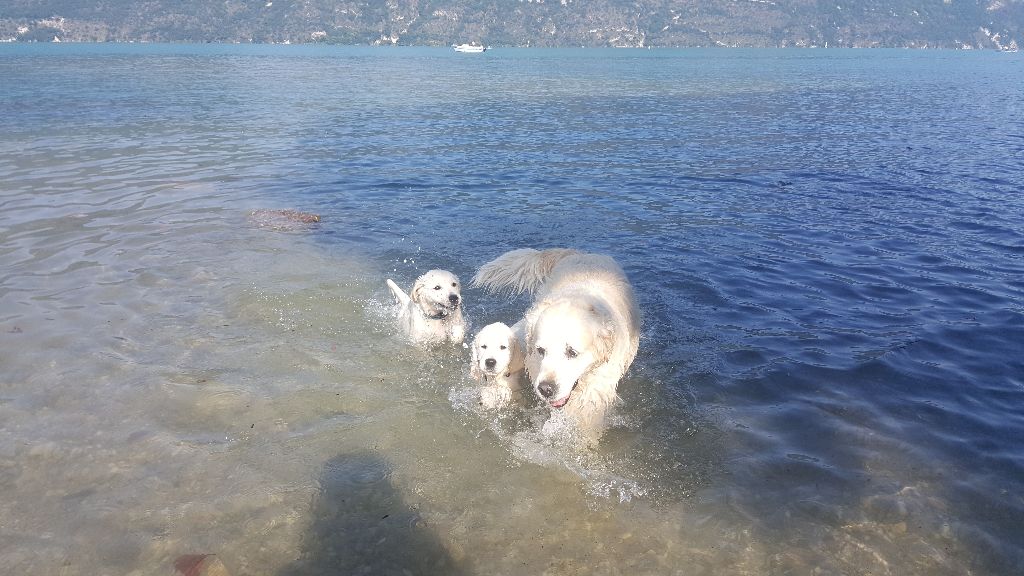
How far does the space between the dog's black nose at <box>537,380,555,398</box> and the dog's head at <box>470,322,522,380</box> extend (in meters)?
1.07

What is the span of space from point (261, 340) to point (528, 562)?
4.72m

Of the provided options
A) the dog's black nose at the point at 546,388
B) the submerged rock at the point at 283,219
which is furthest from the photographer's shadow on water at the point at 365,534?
the submerged rock at the point at 283,219

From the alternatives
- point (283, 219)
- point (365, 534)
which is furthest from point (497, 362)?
point (283, 219)

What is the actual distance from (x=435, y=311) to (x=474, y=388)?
125cm

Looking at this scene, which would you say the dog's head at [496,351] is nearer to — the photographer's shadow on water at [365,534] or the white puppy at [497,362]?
the white puppy at [497,362]

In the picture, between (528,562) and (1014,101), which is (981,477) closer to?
(528,562)

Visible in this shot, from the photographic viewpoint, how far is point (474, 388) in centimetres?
705

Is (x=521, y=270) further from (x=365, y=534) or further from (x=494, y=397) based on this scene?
(x=365, y=534)

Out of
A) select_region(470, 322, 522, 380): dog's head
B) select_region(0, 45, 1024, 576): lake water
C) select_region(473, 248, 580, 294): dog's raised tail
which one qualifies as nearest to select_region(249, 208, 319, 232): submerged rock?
select_region(0, 45, 1024, 576): lake water

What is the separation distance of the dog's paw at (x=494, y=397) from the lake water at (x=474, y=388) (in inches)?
12.7

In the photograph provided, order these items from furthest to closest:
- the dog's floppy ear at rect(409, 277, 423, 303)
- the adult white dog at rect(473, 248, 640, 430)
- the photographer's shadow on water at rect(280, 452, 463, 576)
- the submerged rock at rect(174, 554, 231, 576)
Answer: the dog's floppy ear at rect(409, 277, 423, 303)
the adult white dog at rect(473, 248, 640, 430)
the photographer's shadow on water at rect(280, 452, 463, 576)
the submerged rock at rect(174, 554, 231, 576)

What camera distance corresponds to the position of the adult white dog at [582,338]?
5.55m

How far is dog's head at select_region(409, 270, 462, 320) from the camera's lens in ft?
25.3

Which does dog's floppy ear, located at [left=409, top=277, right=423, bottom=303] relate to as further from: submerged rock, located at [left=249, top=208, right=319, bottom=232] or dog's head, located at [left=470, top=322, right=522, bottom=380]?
submerged rock, located at [left=249, top=208, right=319, bottom=232]
